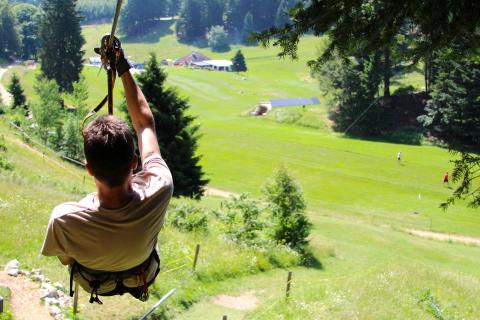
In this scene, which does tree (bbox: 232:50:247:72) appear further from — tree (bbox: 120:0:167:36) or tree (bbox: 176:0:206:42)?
tree (bbox: 120:0:167:36)

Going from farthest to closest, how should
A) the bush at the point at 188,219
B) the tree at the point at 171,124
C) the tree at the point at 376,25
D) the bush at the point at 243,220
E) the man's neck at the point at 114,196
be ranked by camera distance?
the tree at the point at 171,124, the bush at the point at 243,220, the bush at the point at 188,219, the tree at the point at 376,25, the man's neck at the point at 114,196

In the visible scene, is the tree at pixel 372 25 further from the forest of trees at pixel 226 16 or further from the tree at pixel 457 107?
the forest of trees at pixel 226 16

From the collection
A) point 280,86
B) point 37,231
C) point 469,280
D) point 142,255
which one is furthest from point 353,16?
point 280,86

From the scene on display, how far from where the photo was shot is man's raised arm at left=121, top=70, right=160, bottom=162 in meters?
3.67

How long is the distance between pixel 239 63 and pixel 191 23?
59.0 metres

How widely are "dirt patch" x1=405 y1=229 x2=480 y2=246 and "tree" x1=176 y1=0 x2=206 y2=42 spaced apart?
15752 centimetres

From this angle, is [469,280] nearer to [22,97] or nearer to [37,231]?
[37,231]

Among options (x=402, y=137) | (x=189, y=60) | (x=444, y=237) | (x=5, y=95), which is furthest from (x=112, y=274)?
(x=189, y=60)

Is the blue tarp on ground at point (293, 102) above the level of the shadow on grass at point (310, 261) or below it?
above

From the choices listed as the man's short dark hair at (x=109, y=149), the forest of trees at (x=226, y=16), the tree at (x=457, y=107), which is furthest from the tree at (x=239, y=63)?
the man's short dark hair at (x=109, y=149)

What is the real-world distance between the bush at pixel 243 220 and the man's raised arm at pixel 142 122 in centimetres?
1797

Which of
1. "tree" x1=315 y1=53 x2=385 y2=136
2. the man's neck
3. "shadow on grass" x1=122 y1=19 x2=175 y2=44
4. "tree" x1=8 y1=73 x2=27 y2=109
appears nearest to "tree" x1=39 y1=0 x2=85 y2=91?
"tree" x1=8 y1=73 x2=27 y2=109

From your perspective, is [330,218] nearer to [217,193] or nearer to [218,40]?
[217,193]

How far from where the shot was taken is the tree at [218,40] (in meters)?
171
